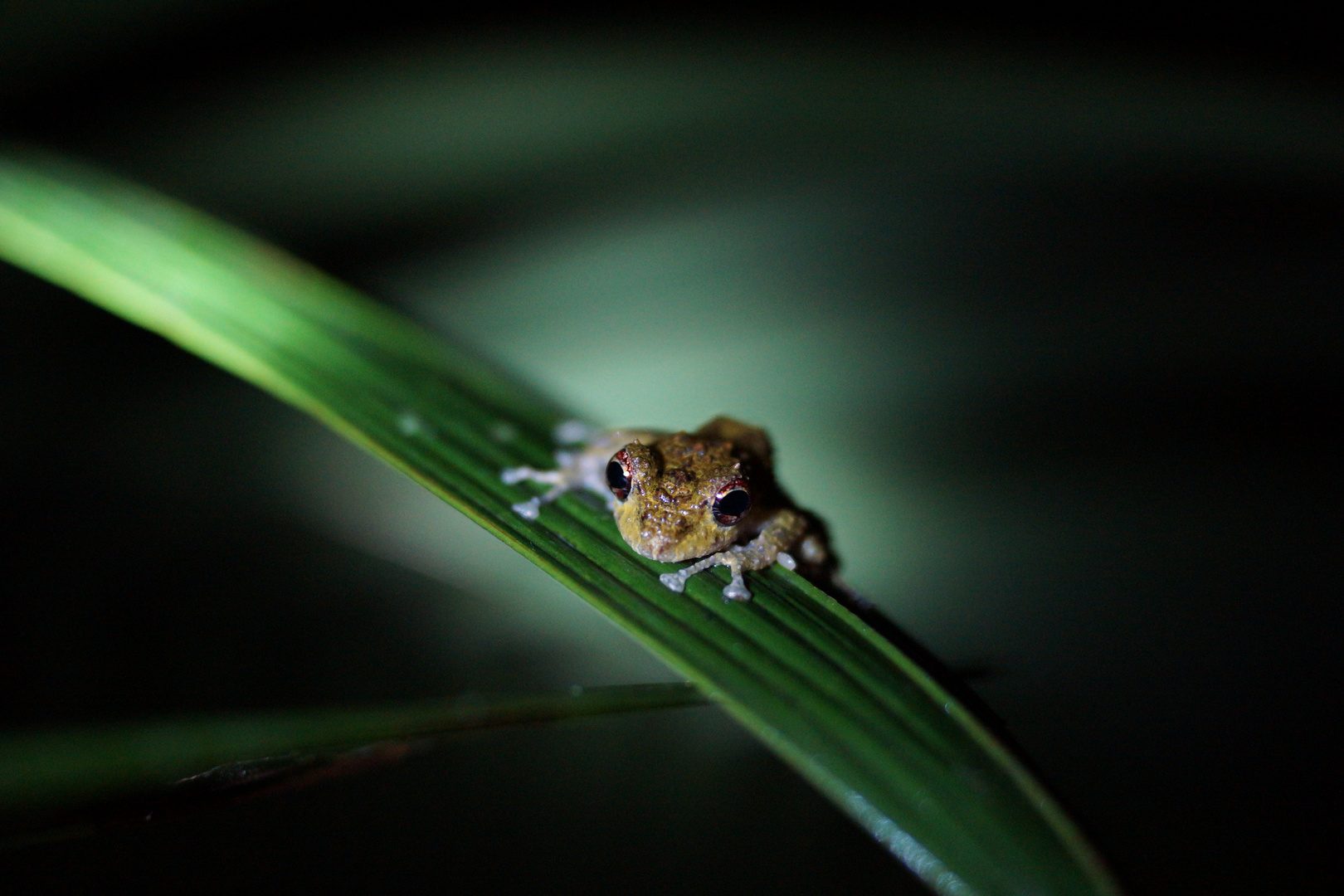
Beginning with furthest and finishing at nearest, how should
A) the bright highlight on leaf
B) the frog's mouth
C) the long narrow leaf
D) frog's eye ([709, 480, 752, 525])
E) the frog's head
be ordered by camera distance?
frog's eye ([709, 480, 752, 525]) < the frog's head < the frog's mouth < the bright highlight on leaf < the long narrow leaf

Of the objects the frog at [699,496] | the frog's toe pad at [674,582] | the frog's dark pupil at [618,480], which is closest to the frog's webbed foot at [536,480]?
the frog at [699,496]

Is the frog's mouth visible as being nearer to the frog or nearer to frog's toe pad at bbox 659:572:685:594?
the frog

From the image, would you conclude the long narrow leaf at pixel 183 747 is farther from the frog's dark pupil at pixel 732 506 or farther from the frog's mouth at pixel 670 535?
the frog's dark pupil at pixel 732 506

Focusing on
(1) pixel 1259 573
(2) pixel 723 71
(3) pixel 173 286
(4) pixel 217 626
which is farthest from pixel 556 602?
(1) pixel 1259 573

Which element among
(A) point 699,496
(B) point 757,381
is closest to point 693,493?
(A) point 699,496

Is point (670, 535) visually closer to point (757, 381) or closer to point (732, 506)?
point (732, 506)

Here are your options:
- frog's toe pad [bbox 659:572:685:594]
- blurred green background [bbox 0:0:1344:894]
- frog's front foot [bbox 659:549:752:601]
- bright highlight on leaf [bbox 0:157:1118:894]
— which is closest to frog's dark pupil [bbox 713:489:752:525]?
frog's front foot [bbox 659:549:752:601]

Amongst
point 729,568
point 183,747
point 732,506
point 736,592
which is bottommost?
point 183,747
